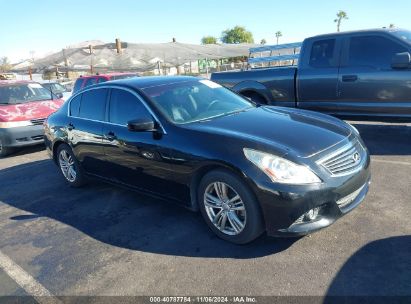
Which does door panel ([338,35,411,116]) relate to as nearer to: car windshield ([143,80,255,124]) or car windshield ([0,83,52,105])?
car windshield ([143,80,255,124])

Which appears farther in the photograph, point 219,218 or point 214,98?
point 214,98

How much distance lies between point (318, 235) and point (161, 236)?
5.25 ft

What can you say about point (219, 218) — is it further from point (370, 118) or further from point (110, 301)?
point (370, 118)

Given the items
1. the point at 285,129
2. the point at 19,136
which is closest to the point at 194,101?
the point at 285,129

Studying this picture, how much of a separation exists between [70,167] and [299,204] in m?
3.94

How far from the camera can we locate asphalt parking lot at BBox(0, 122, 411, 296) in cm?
289

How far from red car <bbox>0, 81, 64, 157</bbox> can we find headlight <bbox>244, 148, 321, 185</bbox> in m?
7.08

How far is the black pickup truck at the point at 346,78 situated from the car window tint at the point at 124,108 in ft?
11.3

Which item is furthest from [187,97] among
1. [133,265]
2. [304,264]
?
[304,264]

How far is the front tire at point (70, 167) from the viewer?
547 centimetres

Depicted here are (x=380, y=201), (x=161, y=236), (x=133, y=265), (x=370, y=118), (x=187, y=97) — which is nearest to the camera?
(x=133, y=265)

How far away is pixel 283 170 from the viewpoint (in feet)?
10.1

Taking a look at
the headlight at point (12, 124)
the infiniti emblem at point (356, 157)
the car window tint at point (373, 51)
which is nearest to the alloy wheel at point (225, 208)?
the infiniti emblem at point (356, 157)

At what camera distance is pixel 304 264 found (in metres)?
3.07
